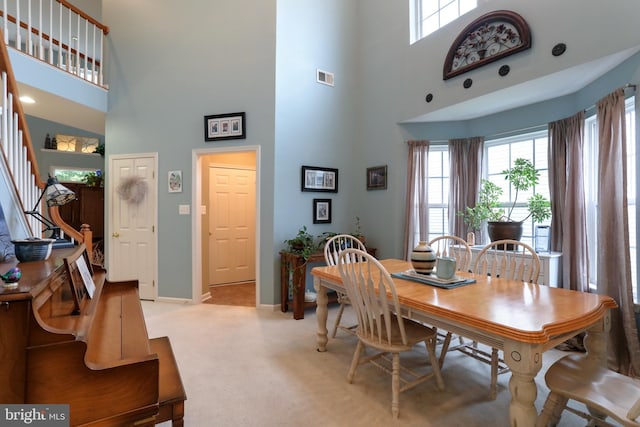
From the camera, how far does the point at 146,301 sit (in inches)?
163

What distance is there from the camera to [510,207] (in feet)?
11.9

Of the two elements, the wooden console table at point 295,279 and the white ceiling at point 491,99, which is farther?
the wooden console table at point 295,279

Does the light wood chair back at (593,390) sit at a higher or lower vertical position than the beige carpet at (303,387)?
higher

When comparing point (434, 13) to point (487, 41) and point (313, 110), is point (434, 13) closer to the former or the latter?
point (487, 41)

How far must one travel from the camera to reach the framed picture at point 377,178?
4.22 m

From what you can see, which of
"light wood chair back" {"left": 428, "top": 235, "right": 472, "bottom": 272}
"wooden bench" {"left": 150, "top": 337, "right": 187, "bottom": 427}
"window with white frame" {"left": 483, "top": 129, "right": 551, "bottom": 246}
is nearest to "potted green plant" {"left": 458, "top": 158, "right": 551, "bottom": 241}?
"window with white frame" {"left": 483, "top": 129, "right": 551, "bottom": 246}

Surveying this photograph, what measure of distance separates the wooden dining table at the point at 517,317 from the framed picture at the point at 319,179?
2.21m

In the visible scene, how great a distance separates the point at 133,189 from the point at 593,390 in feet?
15.7

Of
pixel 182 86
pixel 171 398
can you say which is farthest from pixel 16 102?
pixel 171 398

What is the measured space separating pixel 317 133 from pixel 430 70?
1.54m

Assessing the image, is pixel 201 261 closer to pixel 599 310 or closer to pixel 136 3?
pixel 136 3

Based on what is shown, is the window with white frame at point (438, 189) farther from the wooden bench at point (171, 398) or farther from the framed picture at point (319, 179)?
the wooden bench at point (171, 398)

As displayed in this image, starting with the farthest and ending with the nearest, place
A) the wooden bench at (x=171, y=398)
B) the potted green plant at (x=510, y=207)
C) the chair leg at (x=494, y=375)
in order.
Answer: the potted green plant at (x=510, y=207) < the chair leg at (x=494, y=375) < the wooden bench at (x=171, y=398)

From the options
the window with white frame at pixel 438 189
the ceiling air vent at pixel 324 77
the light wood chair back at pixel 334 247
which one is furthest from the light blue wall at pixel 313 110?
the window with white frame at pixel 438 189
